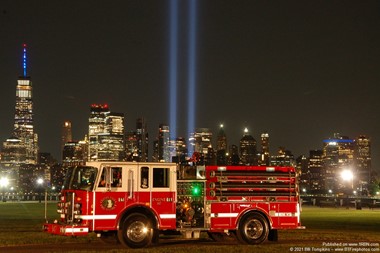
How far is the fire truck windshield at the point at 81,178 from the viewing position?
22.9 metres

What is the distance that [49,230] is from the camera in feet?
76.7

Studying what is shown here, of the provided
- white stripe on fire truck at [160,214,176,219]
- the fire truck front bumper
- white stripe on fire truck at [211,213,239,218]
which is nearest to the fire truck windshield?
the fire truck front bumper

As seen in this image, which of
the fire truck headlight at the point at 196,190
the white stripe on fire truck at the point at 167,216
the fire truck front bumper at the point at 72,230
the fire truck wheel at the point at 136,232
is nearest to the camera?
the fire truck front bumper at the point at 72,230

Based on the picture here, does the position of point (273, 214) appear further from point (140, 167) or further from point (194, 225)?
point (140, 167)

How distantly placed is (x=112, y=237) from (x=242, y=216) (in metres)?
4.91

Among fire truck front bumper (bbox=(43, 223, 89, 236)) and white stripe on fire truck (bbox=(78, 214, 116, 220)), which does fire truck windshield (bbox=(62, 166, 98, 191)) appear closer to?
white stripe on fire truck (bbox=(78, 214, 116, 220))

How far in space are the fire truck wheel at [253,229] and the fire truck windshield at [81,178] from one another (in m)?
5.76

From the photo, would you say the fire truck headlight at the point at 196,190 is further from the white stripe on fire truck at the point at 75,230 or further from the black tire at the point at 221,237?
the white stripe on fire truck at the point at 75,230

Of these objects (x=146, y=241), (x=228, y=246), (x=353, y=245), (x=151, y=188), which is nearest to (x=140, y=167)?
(x=151, y=188)

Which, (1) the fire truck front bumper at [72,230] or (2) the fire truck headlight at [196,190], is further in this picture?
(2) the fire truck headlight at [196,190]

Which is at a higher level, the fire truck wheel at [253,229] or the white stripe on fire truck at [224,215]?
the white stripe on fire truck at [224,215]

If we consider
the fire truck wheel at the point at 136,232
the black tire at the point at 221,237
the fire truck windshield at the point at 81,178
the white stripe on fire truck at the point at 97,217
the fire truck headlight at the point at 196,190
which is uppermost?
the fire truck windshield at the point at 81,178

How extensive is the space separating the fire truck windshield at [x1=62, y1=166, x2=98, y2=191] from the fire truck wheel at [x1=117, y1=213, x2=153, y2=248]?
5.77 ft

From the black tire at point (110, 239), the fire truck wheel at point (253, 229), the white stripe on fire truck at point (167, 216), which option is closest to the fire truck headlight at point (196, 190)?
the white stripe on fire truck at point (167, 216)
